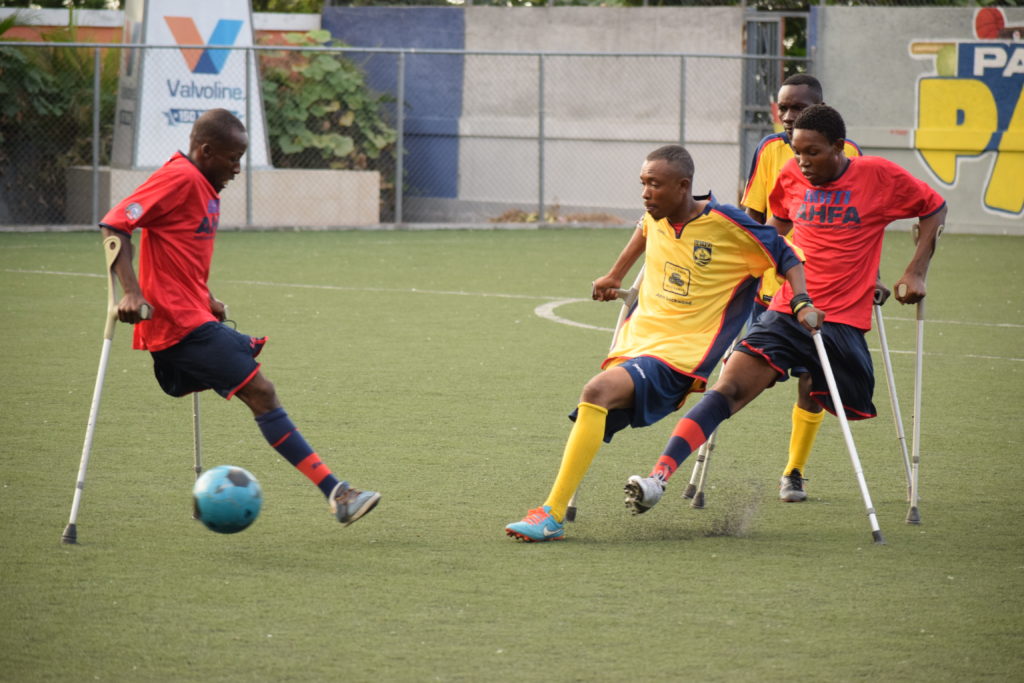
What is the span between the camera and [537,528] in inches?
217

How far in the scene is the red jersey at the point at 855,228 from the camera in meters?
6.05

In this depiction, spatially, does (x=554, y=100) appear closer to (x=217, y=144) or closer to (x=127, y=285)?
(x=217, y=144)

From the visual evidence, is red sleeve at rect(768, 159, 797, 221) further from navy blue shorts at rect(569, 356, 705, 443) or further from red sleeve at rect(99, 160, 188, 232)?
red sleeve at rect(99, 160, 188, 232)

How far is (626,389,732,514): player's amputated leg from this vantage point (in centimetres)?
535

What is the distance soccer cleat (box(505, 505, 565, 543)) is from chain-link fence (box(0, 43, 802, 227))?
47.7ft

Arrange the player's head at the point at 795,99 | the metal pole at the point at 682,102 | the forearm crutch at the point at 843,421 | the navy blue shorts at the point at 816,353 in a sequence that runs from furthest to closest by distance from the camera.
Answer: the metal pole at the point at 682,102, the player's head at the point at 795,99, the navy blue shorts at the point at 816,353, the forearm crutch at the point at 843,421

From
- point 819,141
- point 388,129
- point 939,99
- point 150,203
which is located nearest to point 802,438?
point 819,141

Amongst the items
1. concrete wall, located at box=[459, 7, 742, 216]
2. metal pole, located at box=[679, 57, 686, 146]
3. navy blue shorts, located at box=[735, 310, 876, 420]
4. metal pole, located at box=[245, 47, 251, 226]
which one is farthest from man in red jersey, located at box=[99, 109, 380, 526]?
concrete wall, located at box=[459, 7, 742, 216]

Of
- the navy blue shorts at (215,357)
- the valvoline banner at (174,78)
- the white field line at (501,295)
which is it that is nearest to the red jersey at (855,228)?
the navy blue shorts at (215,357)

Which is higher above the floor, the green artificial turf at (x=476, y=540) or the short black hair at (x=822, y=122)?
the short black hair at (x=822, y=122)

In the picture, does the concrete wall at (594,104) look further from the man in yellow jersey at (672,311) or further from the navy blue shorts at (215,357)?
the navy blue shorts at (215,357)

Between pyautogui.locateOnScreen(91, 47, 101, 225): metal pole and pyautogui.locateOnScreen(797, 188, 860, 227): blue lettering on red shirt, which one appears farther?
pyautogui.locateOnScreen(91, 47, 101, 225): metal pole

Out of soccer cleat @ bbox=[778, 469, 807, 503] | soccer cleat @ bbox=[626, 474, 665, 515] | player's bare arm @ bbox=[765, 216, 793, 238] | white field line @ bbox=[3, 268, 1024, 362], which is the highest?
player's bare arm @ bbox=[765, 216, 793, 238]

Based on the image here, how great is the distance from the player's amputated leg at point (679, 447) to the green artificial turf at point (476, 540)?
24 centimetres
